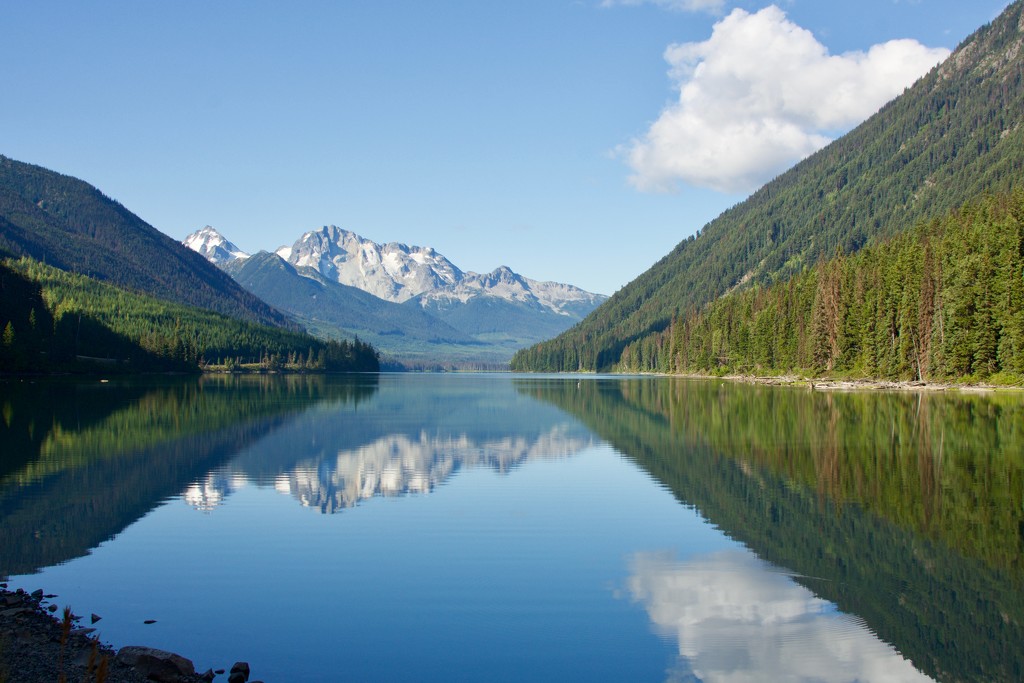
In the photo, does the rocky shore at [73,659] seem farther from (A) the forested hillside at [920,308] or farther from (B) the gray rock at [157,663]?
(A) the forested hillside at [920,308]

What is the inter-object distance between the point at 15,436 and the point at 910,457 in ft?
159

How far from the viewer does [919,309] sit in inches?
3853

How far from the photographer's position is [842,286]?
120m

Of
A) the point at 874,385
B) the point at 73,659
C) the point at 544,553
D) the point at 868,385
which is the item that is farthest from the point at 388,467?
the point at 868,385

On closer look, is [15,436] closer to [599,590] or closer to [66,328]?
[599,590]

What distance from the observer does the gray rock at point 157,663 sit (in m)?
13.6

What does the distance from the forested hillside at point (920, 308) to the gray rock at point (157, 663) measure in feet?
281

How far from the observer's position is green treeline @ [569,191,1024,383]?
85.2 meters

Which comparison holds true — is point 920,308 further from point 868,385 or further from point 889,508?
point 889,508

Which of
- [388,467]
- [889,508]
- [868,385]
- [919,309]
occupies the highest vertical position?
[919,309]

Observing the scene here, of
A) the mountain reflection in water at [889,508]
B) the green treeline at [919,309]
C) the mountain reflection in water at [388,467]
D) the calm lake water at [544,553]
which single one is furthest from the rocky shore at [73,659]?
the green treeline at [919,309]

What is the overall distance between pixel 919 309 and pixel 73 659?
330 feet

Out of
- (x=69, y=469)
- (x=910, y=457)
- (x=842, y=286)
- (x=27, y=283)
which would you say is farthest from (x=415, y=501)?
(x=27, y=283)

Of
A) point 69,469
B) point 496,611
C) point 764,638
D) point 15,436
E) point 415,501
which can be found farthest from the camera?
point 15,436
